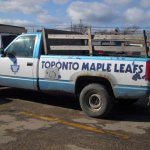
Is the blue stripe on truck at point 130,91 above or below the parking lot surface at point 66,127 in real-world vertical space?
above

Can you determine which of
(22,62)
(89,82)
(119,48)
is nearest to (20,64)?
(22,62)

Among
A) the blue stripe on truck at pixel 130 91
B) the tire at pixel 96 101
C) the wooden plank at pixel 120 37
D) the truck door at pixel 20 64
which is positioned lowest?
the tire at pixel 96 101

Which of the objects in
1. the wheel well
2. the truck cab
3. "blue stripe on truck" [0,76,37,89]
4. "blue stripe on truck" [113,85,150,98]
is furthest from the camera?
"blue stripe on truck" [0,76,37,89]

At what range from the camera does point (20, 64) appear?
980 cm

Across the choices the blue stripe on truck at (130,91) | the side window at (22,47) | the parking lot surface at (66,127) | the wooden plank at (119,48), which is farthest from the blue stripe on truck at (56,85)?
the blue stripe on truck at (130,91)

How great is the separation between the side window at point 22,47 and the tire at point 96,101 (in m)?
1.87

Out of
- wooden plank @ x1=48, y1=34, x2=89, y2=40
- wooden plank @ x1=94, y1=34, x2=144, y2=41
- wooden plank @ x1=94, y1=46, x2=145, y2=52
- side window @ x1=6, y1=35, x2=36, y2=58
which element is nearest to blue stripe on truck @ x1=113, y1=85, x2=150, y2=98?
wooden plank @ x1=94, y1=46, x2=145, y2=52

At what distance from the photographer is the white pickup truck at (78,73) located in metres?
7.94

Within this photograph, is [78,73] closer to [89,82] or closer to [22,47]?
[89,82]

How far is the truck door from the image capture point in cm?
959

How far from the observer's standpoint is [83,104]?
8.71 meters

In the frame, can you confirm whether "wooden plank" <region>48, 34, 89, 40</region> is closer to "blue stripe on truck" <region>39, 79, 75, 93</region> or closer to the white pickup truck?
the white pickup truck

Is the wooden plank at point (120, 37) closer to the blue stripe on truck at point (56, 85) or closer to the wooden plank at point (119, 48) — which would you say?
the wooden plank at point (119, 48)

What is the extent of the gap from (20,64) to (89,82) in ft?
6.63
